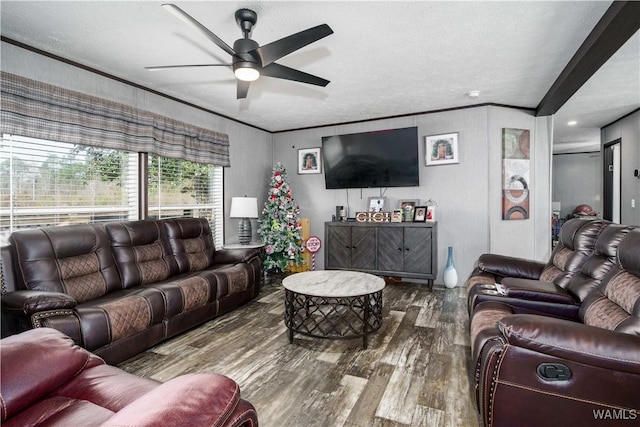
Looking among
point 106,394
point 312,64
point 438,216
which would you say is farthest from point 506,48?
point 106,394

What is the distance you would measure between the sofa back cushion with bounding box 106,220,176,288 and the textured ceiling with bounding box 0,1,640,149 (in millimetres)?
1570

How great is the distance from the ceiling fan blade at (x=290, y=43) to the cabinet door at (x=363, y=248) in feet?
9.82

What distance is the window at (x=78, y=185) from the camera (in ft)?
8.97

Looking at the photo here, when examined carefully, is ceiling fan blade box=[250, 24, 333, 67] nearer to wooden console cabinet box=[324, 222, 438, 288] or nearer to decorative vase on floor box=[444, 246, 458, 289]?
wooden console cabinet box=[324, 222, 438, 288]

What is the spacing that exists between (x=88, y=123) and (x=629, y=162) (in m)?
7.32

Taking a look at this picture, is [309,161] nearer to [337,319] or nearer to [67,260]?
[337,319]

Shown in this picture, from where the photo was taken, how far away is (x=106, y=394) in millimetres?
1203

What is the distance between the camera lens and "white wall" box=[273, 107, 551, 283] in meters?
4.44

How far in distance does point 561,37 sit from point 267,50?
91.3 inches

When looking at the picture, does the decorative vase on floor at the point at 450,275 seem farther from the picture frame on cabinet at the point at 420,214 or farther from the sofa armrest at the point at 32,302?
the sofa armrest at the point at 32,302

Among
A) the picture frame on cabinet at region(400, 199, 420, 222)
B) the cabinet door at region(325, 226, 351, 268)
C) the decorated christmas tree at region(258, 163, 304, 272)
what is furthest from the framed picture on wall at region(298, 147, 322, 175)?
the picture frame on cabinet at region(400, 199, 420, 222)

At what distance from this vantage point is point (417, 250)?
446cm

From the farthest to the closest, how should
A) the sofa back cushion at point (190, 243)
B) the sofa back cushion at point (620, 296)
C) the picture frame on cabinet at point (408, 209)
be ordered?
the picture frame on cabinet at point (408, 209) → the sofa back cushion at point (190, 243) → the sofa back cushion at point (620, 296)

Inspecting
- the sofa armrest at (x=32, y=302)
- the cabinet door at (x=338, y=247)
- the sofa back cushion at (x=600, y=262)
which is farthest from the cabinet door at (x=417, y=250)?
the sofa armrest at (x=32, y=302)
